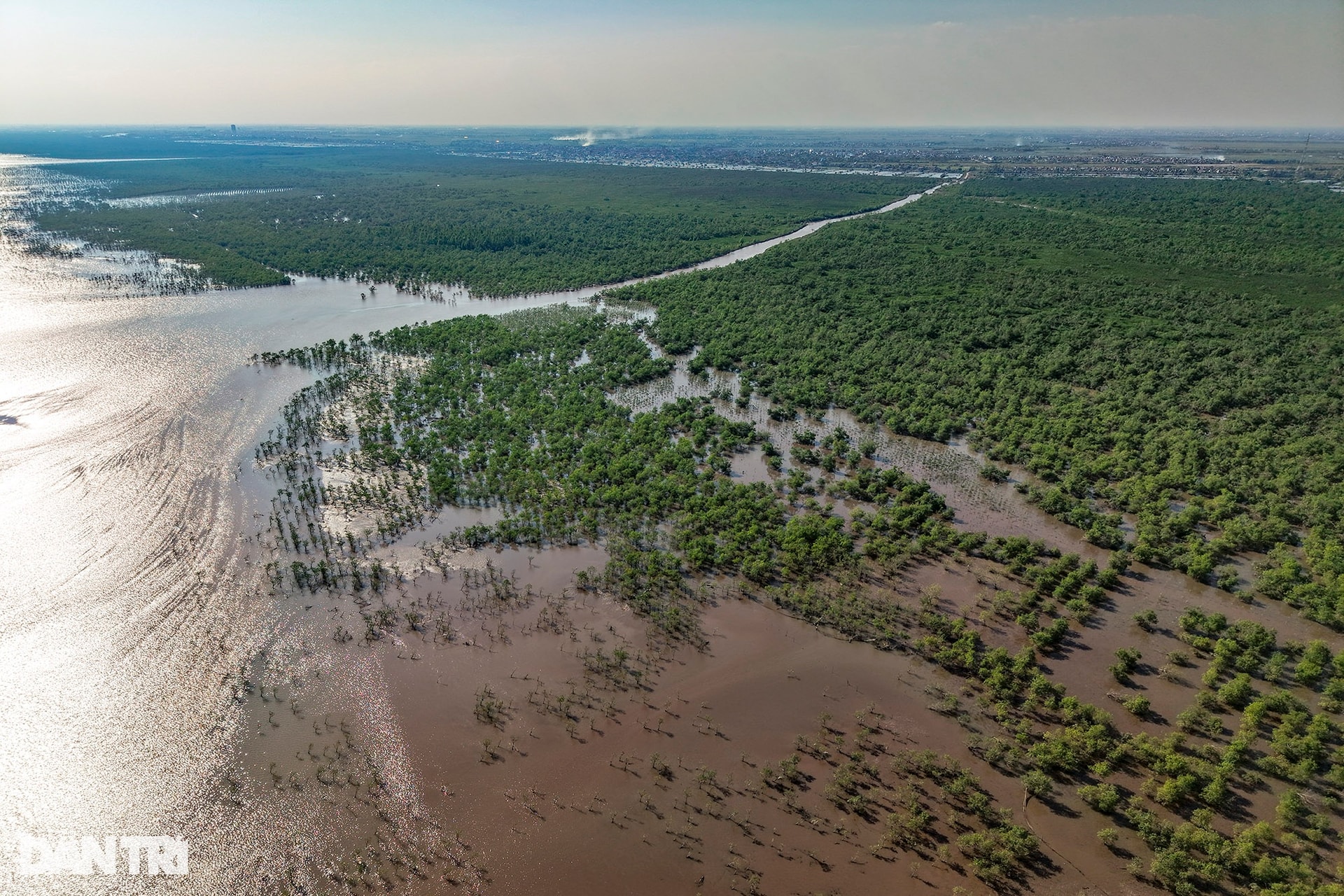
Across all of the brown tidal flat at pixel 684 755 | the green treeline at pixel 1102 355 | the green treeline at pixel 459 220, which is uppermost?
the green treeline at pixel 459 220

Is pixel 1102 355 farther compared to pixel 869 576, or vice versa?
pixel 1102 355

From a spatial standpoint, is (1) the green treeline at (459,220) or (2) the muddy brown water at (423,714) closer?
(2) the muddy brown water at (423,714)

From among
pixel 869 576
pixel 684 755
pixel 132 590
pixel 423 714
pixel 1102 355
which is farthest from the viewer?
pixel 1102 355

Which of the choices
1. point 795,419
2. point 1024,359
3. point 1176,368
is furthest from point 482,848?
point 1176,368

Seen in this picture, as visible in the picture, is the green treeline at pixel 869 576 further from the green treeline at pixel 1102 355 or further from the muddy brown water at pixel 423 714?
the green treeline at pixel 1102 355

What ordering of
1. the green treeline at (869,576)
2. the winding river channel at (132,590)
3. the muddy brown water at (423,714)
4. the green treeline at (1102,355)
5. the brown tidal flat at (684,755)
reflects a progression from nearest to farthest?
the brown tidal flat at (684,755), the muddy brown water at (423,714), the green treeline at (869,576), the winding river channel at (132,590), the green treeline at (1102,355)

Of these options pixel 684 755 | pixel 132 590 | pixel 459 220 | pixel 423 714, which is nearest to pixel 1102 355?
pixel 684 755

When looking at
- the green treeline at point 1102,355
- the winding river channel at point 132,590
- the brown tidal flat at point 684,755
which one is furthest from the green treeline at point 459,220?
the brown tidal flat at point 684,755

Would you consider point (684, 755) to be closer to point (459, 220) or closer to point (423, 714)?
point (423, 714)
